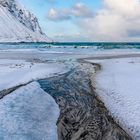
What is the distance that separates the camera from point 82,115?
38.7ft

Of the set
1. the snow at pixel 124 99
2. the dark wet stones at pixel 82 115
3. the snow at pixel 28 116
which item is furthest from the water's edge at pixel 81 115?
the snow at pixel 28 116

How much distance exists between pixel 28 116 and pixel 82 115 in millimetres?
2317

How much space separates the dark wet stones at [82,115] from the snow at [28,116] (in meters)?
0.35

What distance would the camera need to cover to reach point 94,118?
11500 millimetres

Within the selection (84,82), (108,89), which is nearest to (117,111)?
Result: (108,89)

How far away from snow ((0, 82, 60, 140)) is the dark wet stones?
350mm

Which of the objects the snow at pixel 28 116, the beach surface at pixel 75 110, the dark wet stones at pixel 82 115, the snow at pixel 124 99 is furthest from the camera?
the snow at pixel 124 99

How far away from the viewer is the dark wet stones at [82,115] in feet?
32.2

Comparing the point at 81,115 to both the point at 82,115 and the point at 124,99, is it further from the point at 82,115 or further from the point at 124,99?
the point at 124,99

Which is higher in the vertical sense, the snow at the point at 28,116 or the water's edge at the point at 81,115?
the snow at the point at 28,116

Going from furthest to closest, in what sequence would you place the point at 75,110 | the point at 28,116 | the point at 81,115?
the point at 75,110, the point at 81,115, the point at 28,116

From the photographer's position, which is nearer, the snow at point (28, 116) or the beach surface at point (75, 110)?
the snow at point (28, 116)

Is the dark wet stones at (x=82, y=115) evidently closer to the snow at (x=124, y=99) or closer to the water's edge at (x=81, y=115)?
the water's edge at (x=81, y=115)

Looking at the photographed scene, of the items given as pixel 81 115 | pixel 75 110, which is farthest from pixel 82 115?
pixel 75 110
